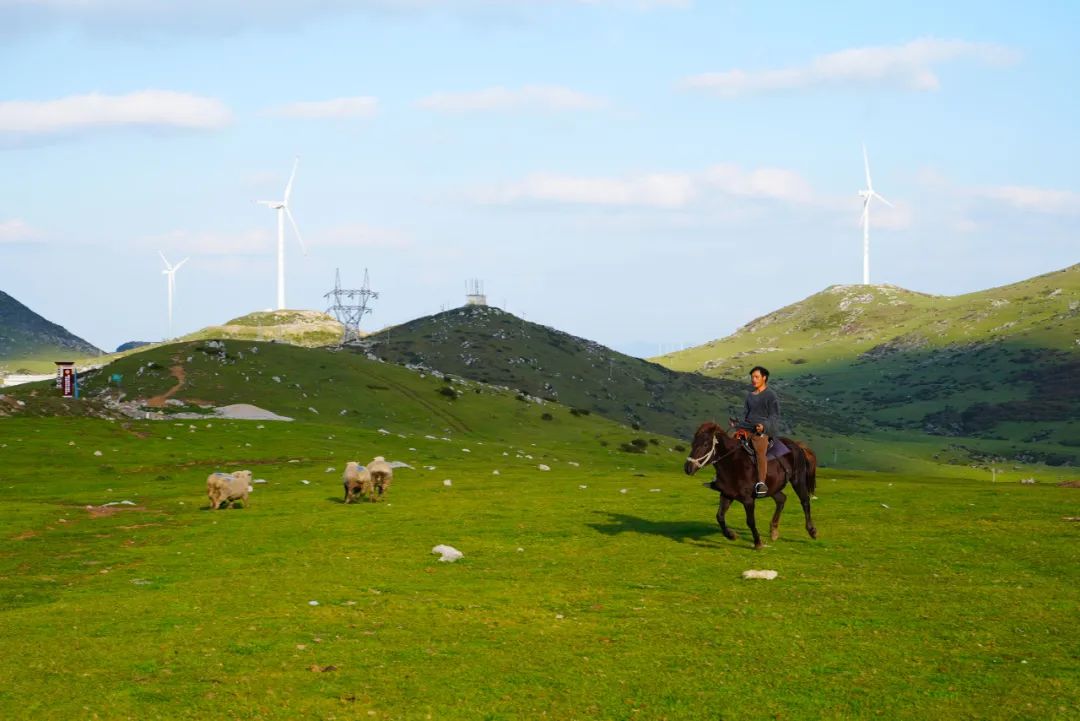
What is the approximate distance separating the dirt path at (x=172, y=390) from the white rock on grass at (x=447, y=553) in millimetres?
94846

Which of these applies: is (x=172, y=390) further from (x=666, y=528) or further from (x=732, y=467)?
(x=732, y=467)

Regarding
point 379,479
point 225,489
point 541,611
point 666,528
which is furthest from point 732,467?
point 225,489

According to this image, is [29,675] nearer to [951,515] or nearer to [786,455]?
[786,455]

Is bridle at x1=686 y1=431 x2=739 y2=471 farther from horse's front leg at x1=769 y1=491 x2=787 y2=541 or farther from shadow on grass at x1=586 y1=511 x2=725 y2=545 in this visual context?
shadow on grass at x1=586 y1=511 x2=725 y2=545

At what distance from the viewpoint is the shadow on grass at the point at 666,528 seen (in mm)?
31895

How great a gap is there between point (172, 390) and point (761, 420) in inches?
4381

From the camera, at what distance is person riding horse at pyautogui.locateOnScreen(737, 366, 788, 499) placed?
93.4 ft

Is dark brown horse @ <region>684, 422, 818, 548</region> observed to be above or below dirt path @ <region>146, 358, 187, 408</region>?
below

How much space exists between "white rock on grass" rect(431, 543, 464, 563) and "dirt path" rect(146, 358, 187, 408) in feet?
311

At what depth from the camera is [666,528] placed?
112 feet

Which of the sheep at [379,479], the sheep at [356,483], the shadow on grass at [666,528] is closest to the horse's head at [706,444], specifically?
the shadow on grass at [666,528]

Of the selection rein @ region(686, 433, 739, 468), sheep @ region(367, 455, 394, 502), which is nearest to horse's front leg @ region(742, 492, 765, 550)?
rein @ region(686, 433, 739, 468)

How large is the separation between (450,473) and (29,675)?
49.0 m

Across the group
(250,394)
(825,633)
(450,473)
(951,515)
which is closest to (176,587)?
(825,633)
